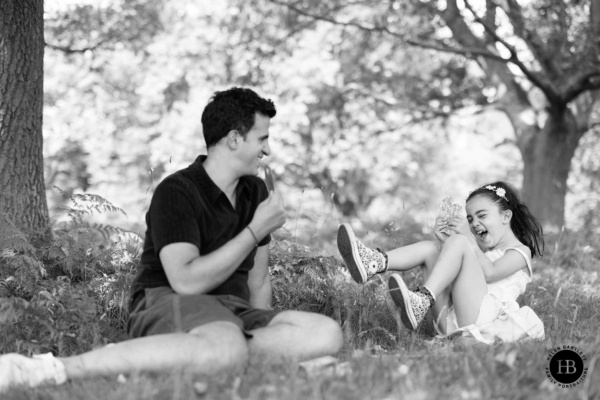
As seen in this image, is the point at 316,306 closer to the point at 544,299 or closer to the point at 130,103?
the point at 544,299

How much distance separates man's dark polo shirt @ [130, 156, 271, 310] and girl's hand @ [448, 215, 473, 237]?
1233 millimetres

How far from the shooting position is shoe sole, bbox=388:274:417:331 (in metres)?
3.69

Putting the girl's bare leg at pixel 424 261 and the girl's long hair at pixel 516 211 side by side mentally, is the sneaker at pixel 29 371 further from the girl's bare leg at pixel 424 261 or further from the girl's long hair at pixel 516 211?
the girl's long hair at pixel 516 211

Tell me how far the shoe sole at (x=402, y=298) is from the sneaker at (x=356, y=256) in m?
0.15

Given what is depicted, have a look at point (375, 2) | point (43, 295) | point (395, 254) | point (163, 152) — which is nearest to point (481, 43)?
point (375, 2)

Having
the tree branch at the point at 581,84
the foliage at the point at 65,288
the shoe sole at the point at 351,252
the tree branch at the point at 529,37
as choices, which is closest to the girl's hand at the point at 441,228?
the shoe sole at the point at 351,252

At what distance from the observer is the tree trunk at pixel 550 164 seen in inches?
417

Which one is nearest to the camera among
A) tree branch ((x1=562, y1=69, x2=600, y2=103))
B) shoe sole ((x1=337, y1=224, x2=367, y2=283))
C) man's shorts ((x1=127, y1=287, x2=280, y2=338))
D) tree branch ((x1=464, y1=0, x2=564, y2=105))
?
man's shorts ((x1=127, y1=287, x2=280, y2=338))

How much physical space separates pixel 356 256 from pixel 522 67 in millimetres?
6461

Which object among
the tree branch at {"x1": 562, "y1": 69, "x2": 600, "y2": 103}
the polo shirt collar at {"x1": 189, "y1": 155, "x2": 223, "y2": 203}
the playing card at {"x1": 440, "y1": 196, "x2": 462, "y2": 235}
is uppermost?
the tree branch at {"x1": 562, "y1": 69, "x2": 600, "y2": 103}

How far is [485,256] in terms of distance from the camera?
13.4ft

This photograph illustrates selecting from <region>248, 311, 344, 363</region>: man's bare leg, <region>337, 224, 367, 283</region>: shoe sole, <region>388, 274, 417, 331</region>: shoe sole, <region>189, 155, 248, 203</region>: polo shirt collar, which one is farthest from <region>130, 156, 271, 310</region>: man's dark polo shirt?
<region>388, 274, 417, 331</region>: shoe sole

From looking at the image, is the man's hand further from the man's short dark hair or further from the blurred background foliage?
the blurred background foliage

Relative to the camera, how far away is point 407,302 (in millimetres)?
3691
